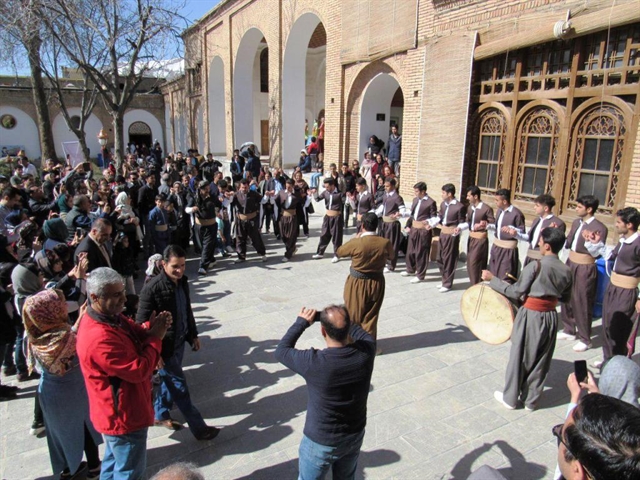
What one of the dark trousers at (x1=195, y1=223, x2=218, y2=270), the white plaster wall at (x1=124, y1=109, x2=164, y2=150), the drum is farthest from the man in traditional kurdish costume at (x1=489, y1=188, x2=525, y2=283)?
the white plaster wall at (x1=124, y1=109, x2=164, y2=150)

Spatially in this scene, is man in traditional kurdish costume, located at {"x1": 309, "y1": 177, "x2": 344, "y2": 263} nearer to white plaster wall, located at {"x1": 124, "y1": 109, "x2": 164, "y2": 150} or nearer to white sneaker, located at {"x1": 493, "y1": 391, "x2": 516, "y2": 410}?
white sneaker, located at {"x1": 493, "y1": 391, "x2": 516, "y2": 410}

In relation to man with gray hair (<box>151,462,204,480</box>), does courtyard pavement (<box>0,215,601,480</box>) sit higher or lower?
lower

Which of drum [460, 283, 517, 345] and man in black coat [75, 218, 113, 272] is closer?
drum [460, 283, 517, 345]

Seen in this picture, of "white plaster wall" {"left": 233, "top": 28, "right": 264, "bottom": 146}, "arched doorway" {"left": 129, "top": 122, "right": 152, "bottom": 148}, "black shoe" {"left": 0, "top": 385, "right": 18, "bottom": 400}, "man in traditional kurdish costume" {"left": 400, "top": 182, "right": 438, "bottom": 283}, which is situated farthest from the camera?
"arched doorway" {"left": 129, "top": 122, "right": 152, "bottom": 148}

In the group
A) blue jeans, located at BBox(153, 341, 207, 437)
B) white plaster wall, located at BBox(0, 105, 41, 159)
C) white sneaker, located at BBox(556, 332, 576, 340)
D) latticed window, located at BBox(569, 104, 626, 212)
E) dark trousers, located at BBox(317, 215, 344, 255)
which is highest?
white plaster wall, located at BBox(0, 105, 41, 159)

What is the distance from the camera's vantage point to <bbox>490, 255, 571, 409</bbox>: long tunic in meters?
3.97

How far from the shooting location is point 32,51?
15289 millimetres

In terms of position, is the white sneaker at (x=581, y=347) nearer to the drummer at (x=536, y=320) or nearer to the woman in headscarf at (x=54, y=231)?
the drummer at (x=536, y=320)

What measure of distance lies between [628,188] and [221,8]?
60.4ft

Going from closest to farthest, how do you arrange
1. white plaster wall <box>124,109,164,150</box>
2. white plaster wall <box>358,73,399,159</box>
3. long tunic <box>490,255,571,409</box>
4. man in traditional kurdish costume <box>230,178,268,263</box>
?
long tunic <box>490,255,571,409</box> → man in traditional kurdish costume <box>230,178,268,263</box> → white plaster wall <box>358,73,399,159</box> → white plaster wall <box>124,109,164,150</box>

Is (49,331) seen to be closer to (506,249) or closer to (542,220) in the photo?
(542,220)

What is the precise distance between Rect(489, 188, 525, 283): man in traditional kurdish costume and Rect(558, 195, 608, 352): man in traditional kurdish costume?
101 centimetres

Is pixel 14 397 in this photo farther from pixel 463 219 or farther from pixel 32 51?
pixel 32 51

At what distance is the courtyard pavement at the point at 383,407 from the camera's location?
11.5 ft
